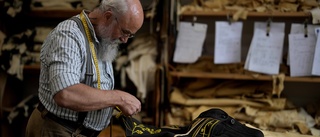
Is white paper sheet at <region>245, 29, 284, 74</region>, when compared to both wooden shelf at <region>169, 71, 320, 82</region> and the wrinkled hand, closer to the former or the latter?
wooden shelf at <region>169, 71, 320, 82</region>

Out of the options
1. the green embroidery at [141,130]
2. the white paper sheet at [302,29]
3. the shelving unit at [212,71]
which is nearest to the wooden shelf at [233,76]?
the shelving unit at [212,71]

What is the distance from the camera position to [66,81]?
3.38ft

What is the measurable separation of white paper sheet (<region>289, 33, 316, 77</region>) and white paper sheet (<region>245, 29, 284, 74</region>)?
0.07 m

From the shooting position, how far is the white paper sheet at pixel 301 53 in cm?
182

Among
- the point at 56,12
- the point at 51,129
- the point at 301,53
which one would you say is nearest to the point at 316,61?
the point at 301,53

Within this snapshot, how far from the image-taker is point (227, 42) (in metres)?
1.94

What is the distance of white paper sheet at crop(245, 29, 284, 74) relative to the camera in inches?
73.6

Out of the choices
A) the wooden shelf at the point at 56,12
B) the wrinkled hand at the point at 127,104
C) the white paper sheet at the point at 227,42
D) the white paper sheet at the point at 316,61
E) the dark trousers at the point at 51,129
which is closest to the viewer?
the wrinkled hand at the point at 127,104

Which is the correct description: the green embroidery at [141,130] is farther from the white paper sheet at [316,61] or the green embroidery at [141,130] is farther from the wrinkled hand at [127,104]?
the white paper sheet at [316,61]

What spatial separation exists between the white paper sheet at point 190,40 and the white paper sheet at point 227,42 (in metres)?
0.10

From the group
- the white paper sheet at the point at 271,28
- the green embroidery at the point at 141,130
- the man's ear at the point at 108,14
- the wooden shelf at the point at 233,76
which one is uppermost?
the man's ear at the point at 108,14

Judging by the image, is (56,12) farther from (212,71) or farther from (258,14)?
(258,14)

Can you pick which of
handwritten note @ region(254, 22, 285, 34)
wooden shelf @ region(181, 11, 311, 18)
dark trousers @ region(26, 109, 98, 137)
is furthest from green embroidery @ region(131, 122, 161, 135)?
handwritten note @ region(254, 22, 285, 34)

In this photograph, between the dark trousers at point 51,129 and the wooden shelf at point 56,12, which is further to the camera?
the wooden shelf at point 56,12
